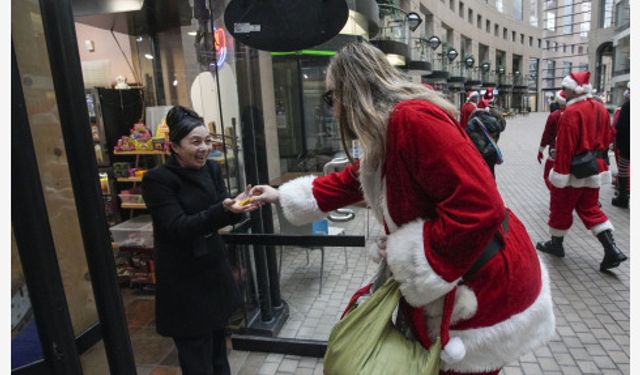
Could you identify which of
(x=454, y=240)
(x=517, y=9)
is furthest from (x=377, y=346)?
(x=517, y=9)

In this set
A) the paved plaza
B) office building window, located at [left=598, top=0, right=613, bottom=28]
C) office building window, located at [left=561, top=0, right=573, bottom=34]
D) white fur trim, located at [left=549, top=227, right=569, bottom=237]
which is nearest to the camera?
the paved plaza

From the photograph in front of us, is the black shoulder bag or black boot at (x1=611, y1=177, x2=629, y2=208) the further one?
black boot at (x1=611, y1=177, x2=629, y2=208)

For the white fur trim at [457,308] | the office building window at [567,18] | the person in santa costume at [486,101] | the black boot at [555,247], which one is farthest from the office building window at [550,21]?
the white fur trim at [457,308]

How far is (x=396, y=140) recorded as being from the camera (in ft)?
4.79

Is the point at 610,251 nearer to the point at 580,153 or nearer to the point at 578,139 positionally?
the point at 580,153

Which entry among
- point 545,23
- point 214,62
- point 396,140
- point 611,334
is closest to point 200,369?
point 396,140

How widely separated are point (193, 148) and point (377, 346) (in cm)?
148

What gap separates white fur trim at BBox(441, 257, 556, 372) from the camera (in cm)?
159

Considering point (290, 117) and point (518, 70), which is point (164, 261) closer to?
point (290, 117)

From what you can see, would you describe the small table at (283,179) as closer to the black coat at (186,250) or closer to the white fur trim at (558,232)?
the black coat at (186,250)

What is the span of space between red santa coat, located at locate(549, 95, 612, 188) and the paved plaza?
1.03m

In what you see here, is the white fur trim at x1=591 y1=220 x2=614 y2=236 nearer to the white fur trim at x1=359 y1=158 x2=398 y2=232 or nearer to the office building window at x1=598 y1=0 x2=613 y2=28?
the white fur trim at x1=359 y1=158 x2=398 y2=232

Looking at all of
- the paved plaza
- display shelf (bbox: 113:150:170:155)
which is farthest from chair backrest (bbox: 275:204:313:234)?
display shelf (bbox: 113:150:170:155)

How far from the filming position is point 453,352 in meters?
1.53
